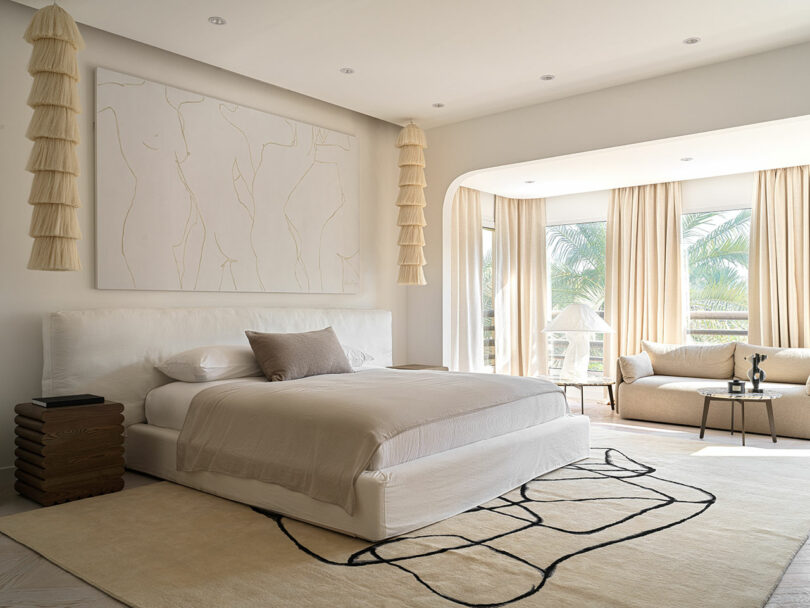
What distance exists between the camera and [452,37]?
4.07 metres

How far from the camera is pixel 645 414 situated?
5.75m

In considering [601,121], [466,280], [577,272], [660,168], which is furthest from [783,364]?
[466,280]

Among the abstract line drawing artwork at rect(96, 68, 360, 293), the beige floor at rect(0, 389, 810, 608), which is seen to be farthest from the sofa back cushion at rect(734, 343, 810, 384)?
the abstract line drawing artwork at rect(96, 68, 360, 293)

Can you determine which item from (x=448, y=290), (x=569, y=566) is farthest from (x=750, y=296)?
(x=569, y=566)

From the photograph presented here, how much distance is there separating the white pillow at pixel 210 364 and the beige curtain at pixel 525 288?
4.35 meters

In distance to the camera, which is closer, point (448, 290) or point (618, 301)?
point (448, 290)

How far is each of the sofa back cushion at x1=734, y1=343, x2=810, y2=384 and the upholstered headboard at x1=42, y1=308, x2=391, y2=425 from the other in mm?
3948

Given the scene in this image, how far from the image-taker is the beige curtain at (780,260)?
20.2ft

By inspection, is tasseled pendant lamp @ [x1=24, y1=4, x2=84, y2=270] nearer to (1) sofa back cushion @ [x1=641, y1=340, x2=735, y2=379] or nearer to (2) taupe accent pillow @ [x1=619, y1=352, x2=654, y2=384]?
(2) taupe accent pillow @ [x1=619, y1=352, x2=654, y2=384]

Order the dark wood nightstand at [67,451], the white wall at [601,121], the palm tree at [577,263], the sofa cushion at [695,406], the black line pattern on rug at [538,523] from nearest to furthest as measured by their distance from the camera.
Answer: the black line pattern on rug at [538,523] < the dark wood nightstand at [67,451] < the white wall at [601,121] < the sofa cushion at [695,406] < the palm tree at [577,263]

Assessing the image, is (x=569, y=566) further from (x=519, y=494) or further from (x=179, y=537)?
(x=179, y=537)

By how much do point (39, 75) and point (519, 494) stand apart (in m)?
3.26

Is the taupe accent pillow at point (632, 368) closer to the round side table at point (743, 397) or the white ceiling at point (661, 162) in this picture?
the round side table at point (743, 397)

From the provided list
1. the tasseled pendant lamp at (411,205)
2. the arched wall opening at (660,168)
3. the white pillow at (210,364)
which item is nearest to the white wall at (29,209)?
the white pillow at (210,364)
